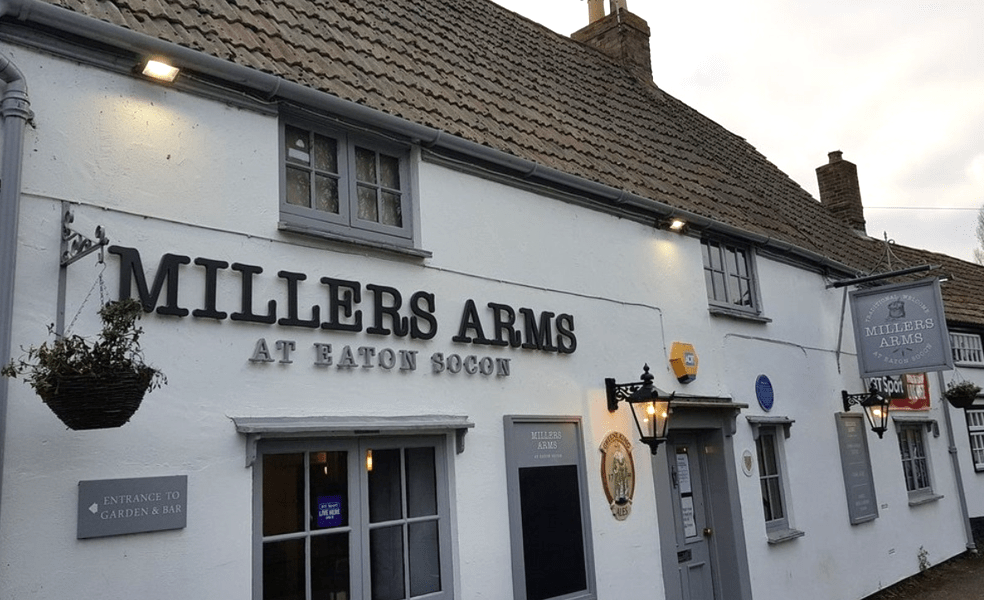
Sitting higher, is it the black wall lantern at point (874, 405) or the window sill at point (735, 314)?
the window sill at point (735, 314)

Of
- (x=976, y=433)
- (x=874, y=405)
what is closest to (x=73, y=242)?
(x=874, y=405)

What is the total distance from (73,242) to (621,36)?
37.2 ft

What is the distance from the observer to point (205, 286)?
5531mm

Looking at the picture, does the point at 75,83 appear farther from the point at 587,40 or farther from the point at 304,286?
the point at 587,40

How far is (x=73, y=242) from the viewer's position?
4.94 m

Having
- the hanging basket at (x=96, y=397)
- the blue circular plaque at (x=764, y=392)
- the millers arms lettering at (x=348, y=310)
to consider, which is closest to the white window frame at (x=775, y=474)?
the blue circular plaque at (x=764, y=392)

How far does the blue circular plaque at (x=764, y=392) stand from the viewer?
10773 millimetres

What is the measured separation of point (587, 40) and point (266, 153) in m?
10.1

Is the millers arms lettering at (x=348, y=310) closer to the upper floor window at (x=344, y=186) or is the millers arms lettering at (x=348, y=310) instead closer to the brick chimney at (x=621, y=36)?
the upper floor window at (x=344, y=186)

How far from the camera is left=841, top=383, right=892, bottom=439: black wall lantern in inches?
487

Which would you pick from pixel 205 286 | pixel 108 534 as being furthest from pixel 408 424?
pixel 108 534

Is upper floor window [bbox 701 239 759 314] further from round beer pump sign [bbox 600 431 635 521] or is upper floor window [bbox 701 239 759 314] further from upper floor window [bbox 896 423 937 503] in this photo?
upper floor window [bbox 896 423 937 503]

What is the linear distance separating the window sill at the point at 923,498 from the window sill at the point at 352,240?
10.8 metres

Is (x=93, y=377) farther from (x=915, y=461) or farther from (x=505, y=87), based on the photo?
(x=915, y=461)
